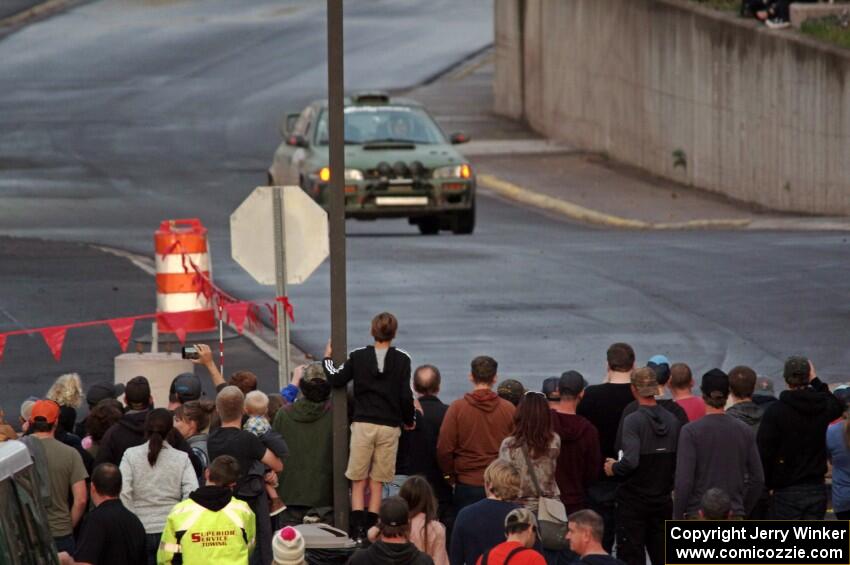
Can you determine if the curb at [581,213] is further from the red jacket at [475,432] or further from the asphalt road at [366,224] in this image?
the red jacket at [475,432]

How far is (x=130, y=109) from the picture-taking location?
157 feet

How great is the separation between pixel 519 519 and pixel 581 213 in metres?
25.1

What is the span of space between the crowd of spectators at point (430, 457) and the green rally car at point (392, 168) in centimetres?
1540

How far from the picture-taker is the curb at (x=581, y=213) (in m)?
31.9

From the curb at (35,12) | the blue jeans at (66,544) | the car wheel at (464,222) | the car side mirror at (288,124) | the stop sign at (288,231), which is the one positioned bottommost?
the car wheel at (464,222)

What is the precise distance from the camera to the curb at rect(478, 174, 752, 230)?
3191cm

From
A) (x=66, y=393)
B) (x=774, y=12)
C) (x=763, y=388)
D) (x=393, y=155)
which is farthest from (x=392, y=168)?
(x=66, y=393)

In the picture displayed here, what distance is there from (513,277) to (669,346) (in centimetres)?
452

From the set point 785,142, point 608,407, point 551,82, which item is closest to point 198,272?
point 608,407

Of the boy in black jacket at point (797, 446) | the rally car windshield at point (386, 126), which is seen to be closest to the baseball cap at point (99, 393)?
the boy in black jacket at point (797, 446)

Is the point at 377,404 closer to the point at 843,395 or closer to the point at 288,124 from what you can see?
the point at 843,395

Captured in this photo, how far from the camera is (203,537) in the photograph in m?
9.97

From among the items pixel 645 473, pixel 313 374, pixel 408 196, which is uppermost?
pixel 313 374

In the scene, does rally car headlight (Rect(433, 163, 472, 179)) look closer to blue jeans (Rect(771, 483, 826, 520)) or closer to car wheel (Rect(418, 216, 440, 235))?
car wheel (Rect(418, 216, 440, 235))
